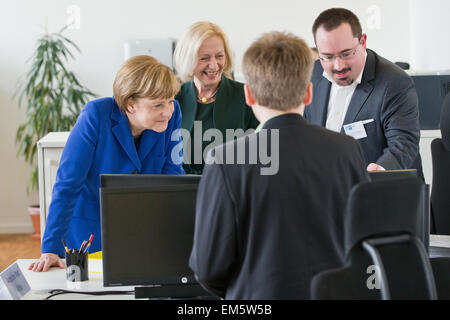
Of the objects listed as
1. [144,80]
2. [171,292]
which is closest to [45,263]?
[171,292]

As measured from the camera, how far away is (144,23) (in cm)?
630

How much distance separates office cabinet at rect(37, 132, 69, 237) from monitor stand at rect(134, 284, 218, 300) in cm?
217

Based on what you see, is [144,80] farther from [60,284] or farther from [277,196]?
[277,196]

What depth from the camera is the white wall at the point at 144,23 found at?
622 cm

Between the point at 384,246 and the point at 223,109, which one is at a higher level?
the point at 223,109

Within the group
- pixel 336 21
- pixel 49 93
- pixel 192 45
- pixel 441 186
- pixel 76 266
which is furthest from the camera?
pixel 49 93

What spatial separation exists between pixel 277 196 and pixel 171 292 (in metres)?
0.67

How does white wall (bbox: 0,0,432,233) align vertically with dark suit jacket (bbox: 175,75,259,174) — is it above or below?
above

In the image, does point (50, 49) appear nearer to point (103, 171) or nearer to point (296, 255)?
point (103, 171)

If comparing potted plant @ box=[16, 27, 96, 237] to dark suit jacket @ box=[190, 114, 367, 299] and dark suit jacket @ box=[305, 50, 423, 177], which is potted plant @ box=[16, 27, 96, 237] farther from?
dark suit jacket @ box=[190, 114, 367, 299]

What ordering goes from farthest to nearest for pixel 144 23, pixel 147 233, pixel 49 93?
pixel 144 23, pixel 49 93, pixel 147 233

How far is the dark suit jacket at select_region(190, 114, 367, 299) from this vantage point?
4.75ft

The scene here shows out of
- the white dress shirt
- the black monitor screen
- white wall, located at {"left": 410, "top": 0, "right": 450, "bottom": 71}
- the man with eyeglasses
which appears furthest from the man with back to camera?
white wall, located at {"left": 410, "top": 0, "right": 450, "bottom": 71}
